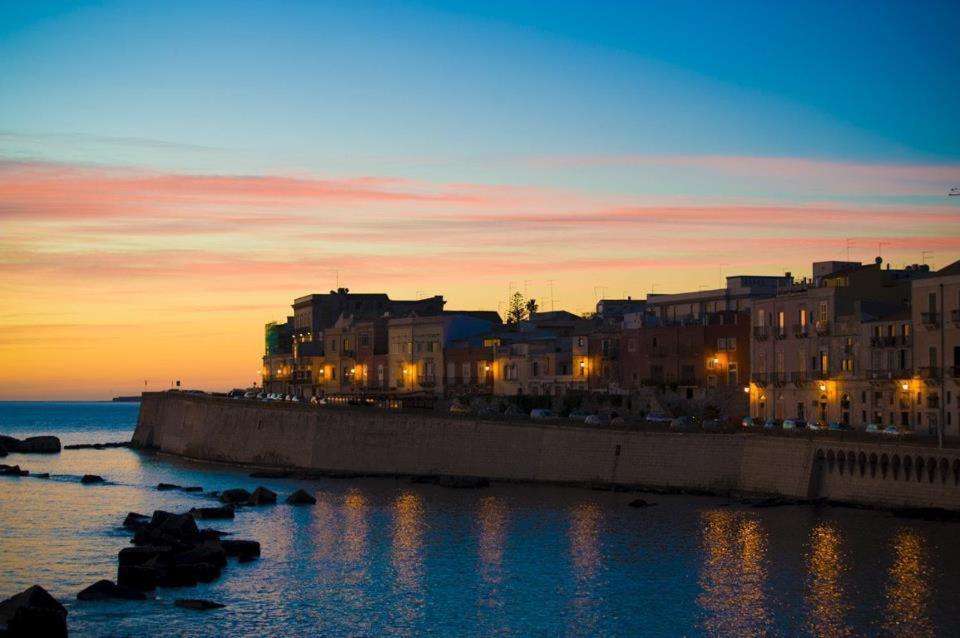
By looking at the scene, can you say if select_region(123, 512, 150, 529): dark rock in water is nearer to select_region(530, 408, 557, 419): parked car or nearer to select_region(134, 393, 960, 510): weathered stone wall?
select_region(134, 393, 960, 510): weathered stone wall

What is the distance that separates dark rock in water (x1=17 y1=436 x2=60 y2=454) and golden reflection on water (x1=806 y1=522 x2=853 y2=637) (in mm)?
88256

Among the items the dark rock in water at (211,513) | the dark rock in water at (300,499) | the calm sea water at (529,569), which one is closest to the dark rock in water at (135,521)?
the calm sea water at (529,569)

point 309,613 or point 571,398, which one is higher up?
point 571,398

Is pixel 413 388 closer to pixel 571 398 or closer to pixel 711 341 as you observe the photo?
pixel 571 398

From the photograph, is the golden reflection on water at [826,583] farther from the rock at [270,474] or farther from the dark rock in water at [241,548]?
the rock at [270,474]

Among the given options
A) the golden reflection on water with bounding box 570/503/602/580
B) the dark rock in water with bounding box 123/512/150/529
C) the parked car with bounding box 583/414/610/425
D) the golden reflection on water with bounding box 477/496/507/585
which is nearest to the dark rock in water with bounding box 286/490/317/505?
the golden reflection on water with bounding box 477/496/507/585

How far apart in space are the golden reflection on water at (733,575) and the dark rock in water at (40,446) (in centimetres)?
8164

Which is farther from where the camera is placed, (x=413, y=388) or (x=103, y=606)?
(x=413, y=388)

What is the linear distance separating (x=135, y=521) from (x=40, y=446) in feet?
224

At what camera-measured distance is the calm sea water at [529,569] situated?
138ft

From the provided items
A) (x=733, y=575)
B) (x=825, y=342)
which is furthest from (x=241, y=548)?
(x=825, y=342)

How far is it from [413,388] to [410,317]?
7282mm

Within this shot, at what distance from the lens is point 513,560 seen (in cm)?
5309

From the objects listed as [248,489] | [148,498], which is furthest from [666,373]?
[148,498]
